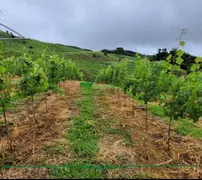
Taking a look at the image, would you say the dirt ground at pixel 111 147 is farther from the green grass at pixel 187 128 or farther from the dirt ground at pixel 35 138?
the green grass at pixel 187 128

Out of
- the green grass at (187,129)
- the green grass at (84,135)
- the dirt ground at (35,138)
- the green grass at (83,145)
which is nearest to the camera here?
the green grass at (83,145)

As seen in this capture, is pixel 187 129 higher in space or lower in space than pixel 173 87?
lower

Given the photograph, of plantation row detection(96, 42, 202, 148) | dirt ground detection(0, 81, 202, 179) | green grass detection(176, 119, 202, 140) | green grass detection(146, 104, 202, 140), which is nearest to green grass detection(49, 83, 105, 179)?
dirt ground detection(0, 81, 202, 179)

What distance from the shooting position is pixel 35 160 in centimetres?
464

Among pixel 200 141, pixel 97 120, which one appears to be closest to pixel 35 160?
pixel 97 120

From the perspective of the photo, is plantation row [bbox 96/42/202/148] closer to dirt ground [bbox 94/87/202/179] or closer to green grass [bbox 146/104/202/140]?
dirt ground [bbox 94/87/202/179]

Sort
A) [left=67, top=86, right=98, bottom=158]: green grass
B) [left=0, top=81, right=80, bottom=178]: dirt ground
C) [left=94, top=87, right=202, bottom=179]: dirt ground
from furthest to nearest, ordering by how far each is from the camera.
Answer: [left=67, top=86, right=98, bottom=158]: green grass → [left=0, top=81, right=80, bottom=178]: dirt ground → [left=94, top=87, right=202, bottom=179]: dirt ground

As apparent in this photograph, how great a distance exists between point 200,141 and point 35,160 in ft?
15.1

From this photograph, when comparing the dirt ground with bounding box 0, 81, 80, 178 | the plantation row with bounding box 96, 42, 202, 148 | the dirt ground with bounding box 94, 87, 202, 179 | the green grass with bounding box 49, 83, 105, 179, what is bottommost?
the dirt ground with bounding box 0, 81, 80, 178

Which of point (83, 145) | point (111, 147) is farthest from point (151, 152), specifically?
point (83, 145)

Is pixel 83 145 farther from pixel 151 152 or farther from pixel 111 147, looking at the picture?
pixel 151 152

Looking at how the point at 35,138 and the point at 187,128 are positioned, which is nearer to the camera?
the point at 35,138

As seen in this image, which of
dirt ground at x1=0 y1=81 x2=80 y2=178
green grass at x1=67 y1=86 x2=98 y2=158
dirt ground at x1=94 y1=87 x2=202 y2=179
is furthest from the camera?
green grass at x1=67 y1=86 x2=98 y2=158

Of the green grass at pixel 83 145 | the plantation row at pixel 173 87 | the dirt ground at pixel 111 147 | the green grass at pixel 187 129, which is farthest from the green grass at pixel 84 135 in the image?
the green grass at pixel 187 129
